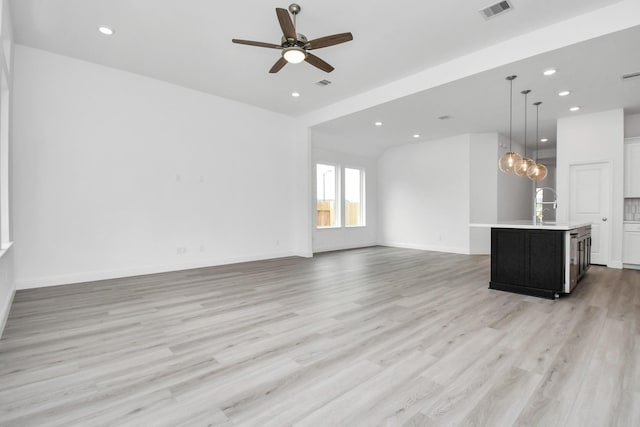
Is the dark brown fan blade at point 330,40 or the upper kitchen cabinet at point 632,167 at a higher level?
the dark brown fan blade at point 330,40

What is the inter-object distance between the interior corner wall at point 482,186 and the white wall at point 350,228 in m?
2.90

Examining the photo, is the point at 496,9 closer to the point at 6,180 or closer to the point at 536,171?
the point at 536,171

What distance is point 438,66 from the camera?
4.79 meters

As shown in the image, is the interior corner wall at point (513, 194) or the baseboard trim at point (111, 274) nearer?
the baseboard trim at point (111, 274)

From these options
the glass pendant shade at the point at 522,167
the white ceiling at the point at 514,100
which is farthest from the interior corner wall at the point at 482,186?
the glass pendant shade at the point at 522,167

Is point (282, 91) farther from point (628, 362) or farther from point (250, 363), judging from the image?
point (628, 362)

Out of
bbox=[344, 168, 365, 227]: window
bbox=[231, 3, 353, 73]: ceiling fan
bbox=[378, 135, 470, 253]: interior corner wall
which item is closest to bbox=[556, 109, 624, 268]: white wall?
bbox=[378, 135, 470, 253]: interior corner wall

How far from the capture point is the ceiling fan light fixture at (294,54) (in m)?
3.40

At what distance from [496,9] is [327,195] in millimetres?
5835

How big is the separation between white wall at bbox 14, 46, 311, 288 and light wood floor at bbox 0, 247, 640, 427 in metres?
0.88

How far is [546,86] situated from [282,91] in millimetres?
4388

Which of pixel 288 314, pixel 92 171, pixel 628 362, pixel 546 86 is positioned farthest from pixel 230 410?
pixel 546 86

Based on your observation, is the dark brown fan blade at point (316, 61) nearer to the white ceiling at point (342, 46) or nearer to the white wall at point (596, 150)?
the white ceiling at point (342, 46)

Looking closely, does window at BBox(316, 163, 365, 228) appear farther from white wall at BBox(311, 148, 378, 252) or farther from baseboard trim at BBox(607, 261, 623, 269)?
baseboard trim at BBox(607, 261, 623, 269)
